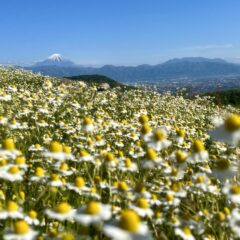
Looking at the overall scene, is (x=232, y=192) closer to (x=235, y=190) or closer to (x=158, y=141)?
(x=235, y=190)

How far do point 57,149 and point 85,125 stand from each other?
38.2 inches

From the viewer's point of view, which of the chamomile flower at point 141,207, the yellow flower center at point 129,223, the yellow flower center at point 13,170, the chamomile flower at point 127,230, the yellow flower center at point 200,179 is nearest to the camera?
the chamomile flower at point 127,230

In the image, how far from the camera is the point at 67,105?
11266 mm

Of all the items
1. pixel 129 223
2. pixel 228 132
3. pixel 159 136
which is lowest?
pixel 129 223

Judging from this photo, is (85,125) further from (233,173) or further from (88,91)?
(88,91)

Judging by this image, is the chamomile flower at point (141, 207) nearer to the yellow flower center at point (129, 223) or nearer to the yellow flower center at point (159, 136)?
the yellow flower center at point (129, 223)

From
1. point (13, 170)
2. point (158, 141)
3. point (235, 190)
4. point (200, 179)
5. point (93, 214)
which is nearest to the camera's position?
point (93, 214)

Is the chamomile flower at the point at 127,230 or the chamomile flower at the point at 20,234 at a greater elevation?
the chamomile flower at the point at 127,230

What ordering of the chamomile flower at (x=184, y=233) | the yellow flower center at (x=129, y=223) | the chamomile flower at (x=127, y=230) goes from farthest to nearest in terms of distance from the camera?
the chamomile flower at (x=184, y=233) < the yellow flower center at (x=129, y=223) < the chamomile flower at (x=127, y=230)

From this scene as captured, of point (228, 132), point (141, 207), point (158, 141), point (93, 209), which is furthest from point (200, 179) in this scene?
point (93, 209)

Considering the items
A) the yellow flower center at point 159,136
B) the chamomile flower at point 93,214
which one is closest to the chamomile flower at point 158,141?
the yellow flower center at point 159,136

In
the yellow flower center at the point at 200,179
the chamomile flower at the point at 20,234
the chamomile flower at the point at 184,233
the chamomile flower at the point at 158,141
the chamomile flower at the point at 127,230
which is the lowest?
the chamomile flower at the point at 184,233

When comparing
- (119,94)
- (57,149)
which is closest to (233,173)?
(57,149)

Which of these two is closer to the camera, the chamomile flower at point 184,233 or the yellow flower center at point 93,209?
the yellow flower center at point 93,209
